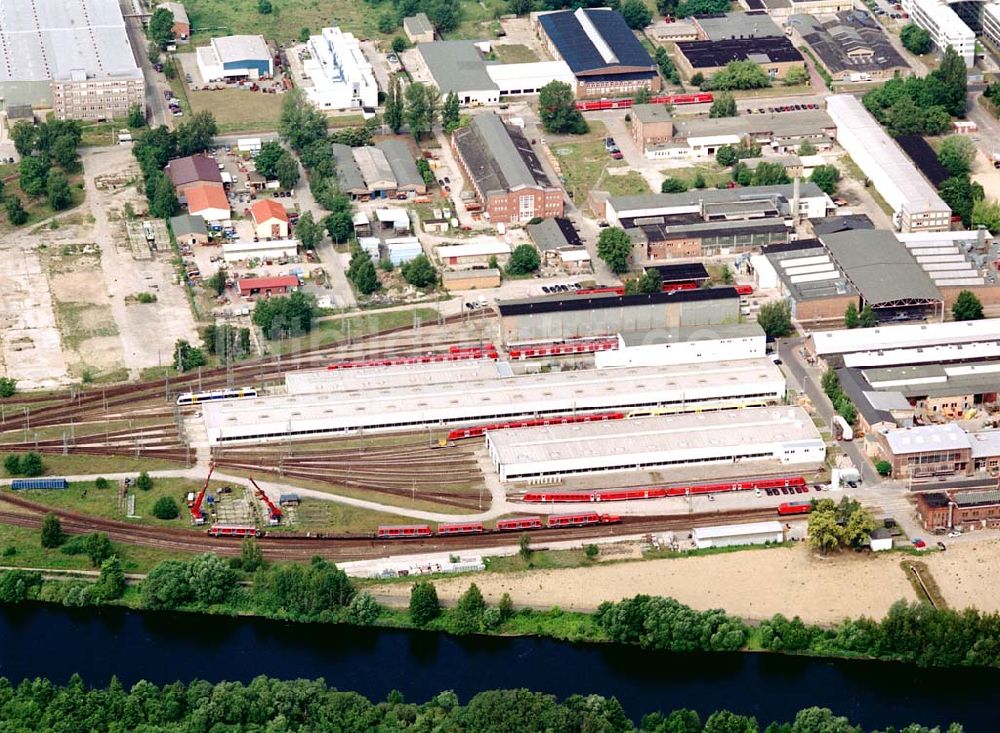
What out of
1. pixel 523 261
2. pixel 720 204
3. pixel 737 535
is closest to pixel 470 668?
pixel 737 535

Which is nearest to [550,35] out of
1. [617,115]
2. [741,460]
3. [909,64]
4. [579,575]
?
[617,115]

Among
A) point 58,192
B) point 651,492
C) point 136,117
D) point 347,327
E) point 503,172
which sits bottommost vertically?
point 651,492

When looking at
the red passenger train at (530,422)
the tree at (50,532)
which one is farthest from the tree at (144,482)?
the red passenger train at (530,422)

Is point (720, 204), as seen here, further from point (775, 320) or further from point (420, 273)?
point (420, 273)

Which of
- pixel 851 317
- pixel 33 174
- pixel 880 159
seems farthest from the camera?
pixel 880 159

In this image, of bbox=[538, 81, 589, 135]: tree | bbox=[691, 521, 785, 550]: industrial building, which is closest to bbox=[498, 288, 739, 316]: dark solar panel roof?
bbox=[691, 521, 785, 550]: industrial building

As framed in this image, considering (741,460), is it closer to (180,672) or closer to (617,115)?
(180,672)
